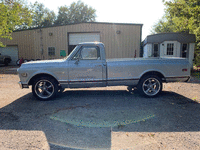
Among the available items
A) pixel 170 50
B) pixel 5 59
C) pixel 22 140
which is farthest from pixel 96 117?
pixel 5 59

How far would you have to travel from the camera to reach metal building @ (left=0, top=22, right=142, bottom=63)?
1766 centimetres

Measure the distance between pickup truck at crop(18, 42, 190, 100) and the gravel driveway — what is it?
0.54 meters

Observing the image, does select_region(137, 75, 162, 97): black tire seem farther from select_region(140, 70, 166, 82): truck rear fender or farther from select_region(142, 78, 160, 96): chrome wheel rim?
select_region(140, 70, 166, 82): truck rear fender

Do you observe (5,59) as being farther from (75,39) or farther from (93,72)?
(93,72)

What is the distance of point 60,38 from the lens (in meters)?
18.8

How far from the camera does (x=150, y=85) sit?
583 centimetres

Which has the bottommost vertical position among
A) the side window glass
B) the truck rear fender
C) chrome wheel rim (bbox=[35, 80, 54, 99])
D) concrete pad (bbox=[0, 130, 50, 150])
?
concrete pad (bbox=[0, 130, 50, 150])

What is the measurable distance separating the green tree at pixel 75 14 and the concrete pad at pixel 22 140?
158 ft

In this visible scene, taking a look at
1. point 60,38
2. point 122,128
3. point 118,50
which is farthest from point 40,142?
point 60,38

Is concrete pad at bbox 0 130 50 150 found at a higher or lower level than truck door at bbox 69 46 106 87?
lower

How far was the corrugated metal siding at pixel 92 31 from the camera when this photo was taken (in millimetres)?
17641

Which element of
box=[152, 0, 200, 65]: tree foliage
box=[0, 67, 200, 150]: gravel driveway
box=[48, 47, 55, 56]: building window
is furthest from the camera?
box=[48, 47, 55, 56]: building window

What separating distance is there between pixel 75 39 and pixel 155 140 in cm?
1691

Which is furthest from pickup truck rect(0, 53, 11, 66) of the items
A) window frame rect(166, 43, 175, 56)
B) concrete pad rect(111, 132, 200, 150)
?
concrete pad rect(111, 132, 200, 150)
